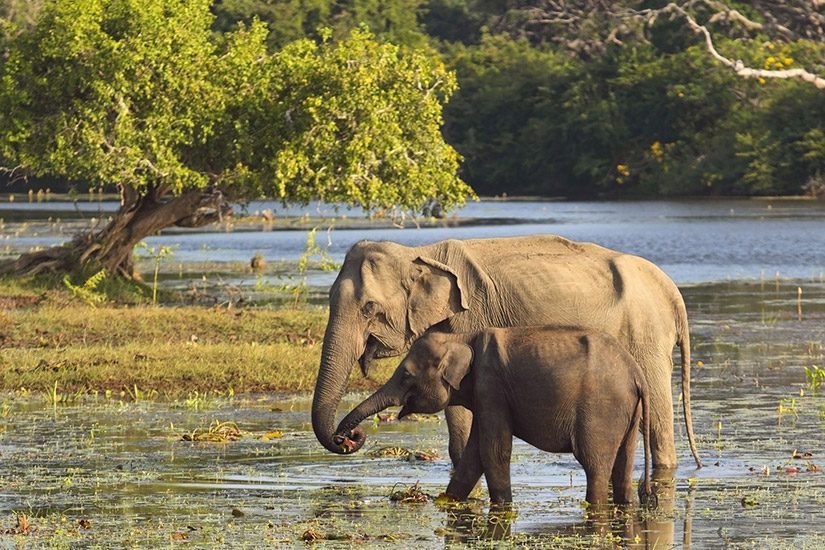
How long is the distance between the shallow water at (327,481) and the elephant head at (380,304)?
0.94 metres

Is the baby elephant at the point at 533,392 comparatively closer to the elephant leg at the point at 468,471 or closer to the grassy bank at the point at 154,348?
the elephant leg at the point at 468,471

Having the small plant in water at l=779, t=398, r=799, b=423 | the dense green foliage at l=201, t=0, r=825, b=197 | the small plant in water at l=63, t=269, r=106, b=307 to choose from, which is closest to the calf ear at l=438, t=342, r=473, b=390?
the small plant in water at l=779, t=398, r=799, b=423

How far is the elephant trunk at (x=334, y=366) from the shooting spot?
12.5 meters

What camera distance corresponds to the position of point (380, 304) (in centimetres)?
A: 1288

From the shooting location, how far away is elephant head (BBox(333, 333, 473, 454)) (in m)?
12.0

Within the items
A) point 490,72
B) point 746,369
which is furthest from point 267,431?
point 490,72

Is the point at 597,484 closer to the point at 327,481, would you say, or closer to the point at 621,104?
the point at 327,481

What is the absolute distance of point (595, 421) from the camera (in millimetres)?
11914

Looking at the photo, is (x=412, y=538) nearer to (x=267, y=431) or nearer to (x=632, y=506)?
(x=632, y=506)

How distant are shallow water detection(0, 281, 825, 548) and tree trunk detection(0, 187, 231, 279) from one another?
10.5 meters

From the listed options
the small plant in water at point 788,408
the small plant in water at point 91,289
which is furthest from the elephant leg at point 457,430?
the small plant in water at point 91,289

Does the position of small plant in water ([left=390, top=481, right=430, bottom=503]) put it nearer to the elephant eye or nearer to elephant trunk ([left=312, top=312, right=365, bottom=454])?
elephant trunk ([left=312, top=312, right=365, bottom=454])

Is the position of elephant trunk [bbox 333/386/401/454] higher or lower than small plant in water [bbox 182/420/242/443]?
higher

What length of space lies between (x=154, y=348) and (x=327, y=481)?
7335 mm
